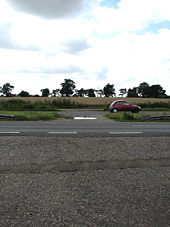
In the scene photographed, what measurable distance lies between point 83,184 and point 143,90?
10559 cm

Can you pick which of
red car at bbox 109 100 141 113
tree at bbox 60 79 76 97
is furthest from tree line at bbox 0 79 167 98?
red car at bbox 109 100 141 113

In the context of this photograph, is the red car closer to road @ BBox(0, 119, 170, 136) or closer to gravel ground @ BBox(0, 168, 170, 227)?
road @ BBox(0, 119, 170, 136)

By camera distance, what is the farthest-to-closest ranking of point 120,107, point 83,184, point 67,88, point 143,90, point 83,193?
point 143,90
point 67,88
point 120,107
point 83,184
point 83,193

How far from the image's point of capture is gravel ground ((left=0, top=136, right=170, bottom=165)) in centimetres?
549

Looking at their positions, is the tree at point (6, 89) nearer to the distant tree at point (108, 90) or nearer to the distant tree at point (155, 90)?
the distant tree at point (108, 90)

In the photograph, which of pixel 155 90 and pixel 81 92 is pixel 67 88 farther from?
pixel 155 90

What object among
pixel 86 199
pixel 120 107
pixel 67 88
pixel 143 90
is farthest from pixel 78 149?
pixel 143 90

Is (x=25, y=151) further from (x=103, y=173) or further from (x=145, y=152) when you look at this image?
(x=145, y=152)

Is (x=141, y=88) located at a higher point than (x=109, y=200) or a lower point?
higher

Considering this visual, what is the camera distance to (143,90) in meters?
104

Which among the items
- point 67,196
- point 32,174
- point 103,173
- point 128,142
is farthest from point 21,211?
point 128,142

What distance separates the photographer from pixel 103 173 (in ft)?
14.9

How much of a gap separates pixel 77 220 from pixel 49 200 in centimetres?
73

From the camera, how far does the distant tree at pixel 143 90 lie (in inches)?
3967
